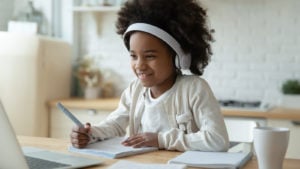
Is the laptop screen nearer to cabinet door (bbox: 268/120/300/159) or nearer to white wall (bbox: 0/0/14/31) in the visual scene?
cabinet door (bbox: 268/120/300/159)

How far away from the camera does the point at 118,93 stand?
3.77m

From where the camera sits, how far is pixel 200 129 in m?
1.60

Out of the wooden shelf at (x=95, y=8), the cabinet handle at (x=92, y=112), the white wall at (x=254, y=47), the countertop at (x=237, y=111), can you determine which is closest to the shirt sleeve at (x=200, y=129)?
the countertop at (x=237, y=111)

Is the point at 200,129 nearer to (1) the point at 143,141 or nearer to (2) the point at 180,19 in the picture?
(1) the point at 143,141

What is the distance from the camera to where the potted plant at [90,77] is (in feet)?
11.9

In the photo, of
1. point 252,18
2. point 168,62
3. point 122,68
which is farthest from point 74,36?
point 168,62

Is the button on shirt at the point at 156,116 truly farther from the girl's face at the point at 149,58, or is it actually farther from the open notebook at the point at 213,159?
the open notebook at the point at 213,159

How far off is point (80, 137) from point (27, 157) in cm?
22

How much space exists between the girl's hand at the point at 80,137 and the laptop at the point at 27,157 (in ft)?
0.34

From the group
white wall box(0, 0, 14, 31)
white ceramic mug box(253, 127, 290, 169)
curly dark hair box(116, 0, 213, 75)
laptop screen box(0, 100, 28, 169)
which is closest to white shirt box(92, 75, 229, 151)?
curly dark hair box(116, 0, 213, 75)

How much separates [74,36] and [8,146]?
2879 mm

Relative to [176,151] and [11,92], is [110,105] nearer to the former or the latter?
[11,92]

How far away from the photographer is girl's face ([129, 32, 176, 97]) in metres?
1.66

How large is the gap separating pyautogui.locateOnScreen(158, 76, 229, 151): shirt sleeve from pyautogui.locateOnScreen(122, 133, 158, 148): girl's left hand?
0.02 metres
